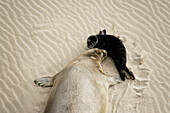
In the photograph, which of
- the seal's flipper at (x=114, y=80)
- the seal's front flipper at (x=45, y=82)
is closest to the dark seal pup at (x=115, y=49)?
the seal's flipper at (x=114, y=80)

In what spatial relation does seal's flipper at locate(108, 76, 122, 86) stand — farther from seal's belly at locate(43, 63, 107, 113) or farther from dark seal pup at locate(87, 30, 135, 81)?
seal's belly at locate(43, 63, 107, 113)

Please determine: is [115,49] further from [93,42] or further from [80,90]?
[80,90]

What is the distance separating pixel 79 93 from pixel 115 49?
213 centimetres

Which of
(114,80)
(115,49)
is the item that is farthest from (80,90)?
(115,49)

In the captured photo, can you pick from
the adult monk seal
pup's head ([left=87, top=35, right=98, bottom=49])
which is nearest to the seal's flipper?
the adult monk seal

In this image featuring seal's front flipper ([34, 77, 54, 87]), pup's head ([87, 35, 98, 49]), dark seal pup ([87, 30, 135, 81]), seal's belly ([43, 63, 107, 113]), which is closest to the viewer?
seal's belly ([43, 63, 107, 113])

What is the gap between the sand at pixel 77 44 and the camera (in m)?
4.11

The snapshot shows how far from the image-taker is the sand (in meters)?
4.11

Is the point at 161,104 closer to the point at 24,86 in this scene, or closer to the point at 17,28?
the point at 24,86

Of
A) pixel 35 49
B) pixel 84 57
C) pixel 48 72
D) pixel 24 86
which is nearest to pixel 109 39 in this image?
pixel 84 57

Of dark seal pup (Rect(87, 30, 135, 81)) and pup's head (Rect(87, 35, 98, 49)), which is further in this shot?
pup's head (Rect(87, 35, 98, 49))

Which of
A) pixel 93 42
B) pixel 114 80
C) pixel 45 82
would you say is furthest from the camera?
pixel 93 42

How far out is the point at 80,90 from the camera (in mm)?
2865

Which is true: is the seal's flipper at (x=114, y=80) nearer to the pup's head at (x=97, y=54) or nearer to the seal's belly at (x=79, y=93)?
the seal's belly at (x=79, y=93)
